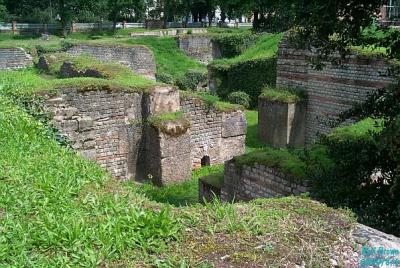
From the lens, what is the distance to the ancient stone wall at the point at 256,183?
21.7 feet

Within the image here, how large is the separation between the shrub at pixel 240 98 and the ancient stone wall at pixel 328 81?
3668mm

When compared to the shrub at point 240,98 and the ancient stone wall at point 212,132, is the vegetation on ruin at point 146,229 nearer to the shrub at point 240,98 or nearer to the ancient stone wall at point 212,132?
the ancient stone wall at point 212,132

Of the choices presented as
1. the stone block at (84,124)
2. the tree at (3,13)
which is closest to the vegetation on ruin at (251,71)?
the stone block at (84,124)

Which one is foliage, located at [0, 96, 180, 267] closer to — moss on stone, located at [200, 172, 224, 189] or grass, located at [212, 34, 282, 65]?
moss on stone, located at [200, 172, 224, 189]

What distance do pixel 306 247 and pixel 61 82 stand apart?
8.74 meters

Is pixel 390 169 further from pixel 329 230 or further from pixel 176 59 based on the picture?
pixel 176 59

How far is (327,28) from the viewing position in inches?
237

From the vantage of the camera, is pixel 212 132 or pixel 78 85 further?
pixel 212 132

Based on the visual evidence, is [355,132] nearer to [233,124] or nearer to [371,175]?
[371,175]

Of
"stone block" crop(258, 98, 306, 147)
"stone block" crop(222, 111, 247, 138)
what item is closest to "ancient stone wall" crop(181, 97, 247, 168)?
"stone block" crop(222, 111, 247, 138)

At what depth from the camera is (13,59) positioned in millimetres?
18906

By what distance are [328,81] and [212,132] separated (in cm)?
357

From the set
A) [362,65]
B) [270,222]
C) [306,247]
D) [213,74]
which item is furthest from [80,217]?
[213,74]

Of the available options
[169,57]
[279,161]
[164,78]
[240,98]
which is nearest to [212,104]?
[279,161]
